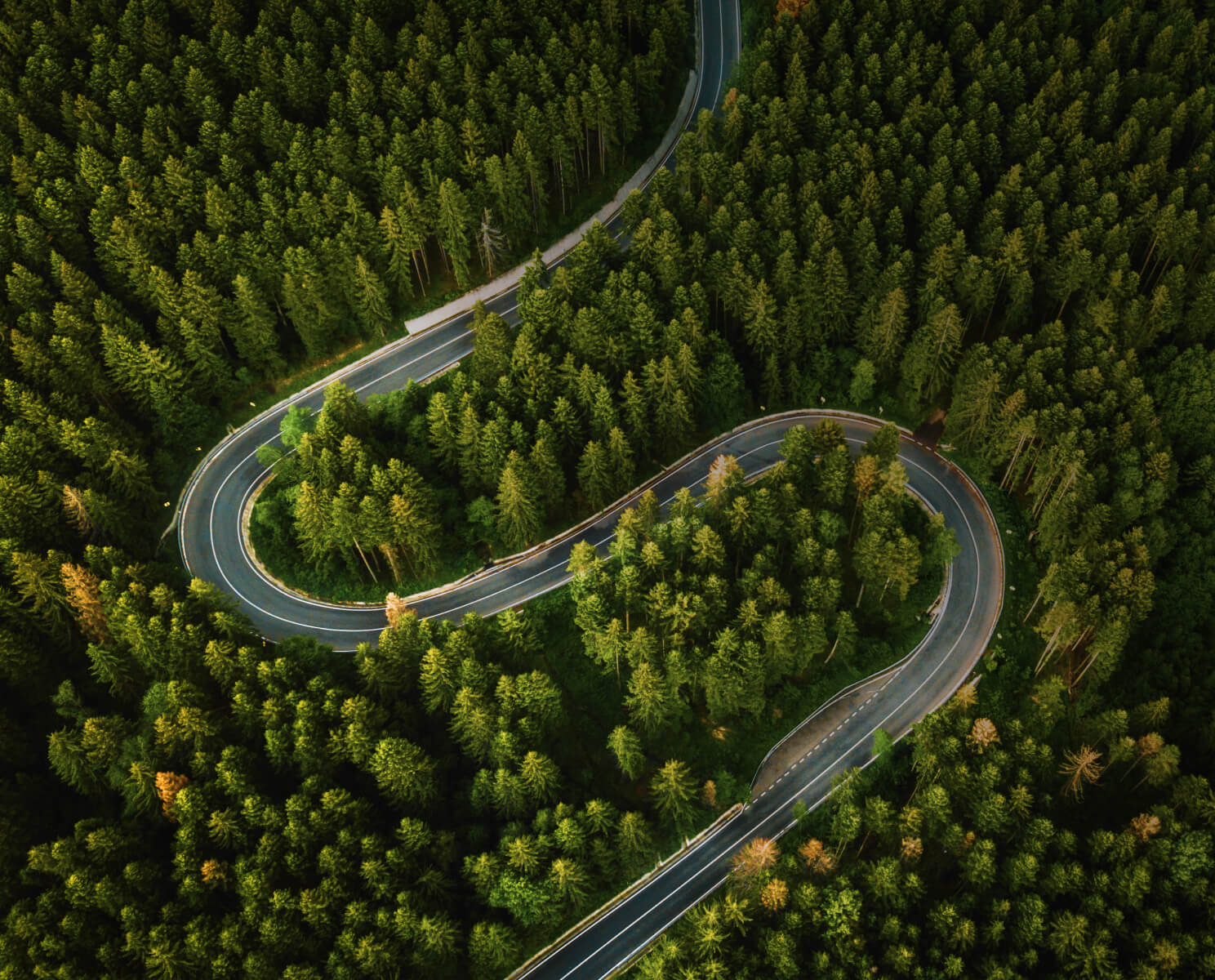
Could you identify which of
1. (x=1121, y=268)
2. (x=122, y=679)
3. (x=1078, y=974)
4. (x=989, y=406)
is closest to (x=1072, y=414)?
(x=989, y=406)

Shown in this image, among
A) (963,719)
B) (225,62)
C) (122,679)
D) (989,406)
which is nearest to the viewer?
(963,719)

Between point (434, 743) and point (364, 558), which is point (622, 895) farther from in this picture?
point (364, 558)

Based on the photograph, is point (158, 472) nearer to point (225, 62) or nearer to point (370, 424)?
point (370, 424)

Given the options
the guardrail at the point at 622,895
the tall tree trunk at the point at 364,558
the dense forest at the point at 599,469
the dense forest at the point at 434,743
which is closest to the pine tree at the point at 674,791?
the dense forest at the point at 434,743

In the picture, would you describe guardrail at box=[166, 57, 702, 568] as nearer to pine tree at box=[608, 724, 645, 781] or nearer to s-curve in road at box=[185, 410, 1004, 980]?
s-curve in road at box=[185, 410, 1004, 980]

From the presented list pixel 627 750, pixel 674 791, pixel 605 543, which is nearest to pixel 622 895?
pixel 674 791

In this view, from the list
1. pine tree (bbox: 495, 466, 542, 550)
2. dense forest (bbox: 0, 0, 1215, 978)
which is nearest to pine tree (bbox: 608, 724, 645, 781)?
dense forest (bbox: 0, 0, 1215, 978)
